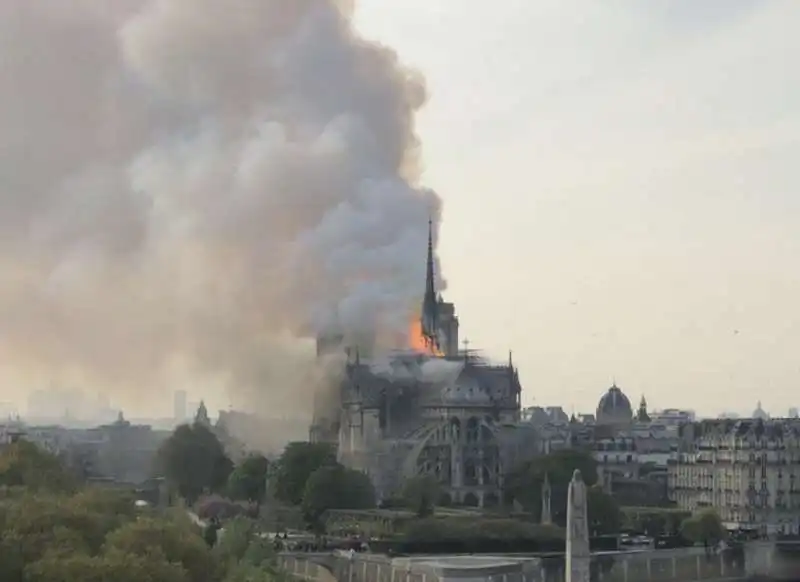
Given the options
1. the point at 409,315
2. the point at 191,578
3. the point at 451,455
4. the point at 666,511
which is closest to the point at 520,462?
the point at 451,455

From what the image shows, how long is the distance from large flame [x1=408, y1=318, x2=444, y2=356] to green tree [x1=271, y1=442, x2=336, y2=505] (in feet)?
77.4

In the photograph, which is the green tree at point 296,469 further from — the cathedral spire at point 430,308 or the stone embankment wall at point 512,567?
the cathedral spire at point 430,308

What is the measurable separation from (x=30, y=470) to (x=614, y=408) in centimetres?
7293

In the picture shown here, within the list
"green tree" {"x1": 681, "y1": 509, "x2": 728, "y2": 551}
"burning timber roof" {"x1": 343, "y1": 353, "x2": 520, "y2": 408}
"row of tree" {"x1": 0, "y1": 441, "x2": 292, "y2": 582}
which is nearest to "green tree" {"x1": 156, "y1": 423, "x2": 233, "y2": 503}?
"burning timber roof" {"x1": 343, "y1": 353, "x2": 520, "y2": 408}

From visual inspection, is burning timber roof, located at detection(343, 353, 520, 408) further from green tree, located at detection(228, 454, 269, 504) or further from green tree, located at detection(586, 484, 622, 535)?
green tree, located at detection(586, 484, 622, 535)

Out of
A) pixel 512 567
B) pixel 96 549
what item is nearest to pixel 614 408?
pixel 512 567

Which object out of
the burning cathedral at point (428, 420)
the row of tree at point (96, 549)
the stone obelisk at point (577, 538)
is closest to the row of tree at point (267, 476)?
the burning cathedral at point (428, 420)

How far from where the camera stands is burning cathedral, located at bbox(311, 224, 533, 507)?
77062mm

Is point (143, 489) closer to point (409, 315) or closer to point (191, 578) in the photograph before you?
point (409, 315)

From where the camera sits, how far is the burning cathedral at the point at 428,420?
77.1m

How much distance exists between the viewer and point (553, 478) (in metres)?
69.1

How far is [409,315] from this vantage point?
88.9 meters

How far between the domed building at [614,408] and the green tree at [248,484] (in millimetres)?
46627

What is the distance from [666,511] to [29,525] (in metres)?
41.6
